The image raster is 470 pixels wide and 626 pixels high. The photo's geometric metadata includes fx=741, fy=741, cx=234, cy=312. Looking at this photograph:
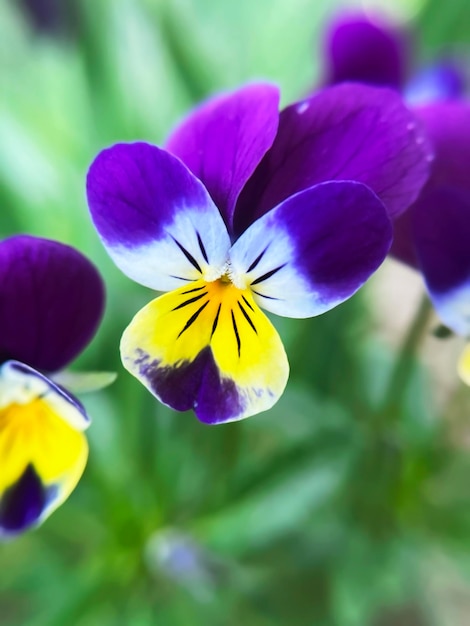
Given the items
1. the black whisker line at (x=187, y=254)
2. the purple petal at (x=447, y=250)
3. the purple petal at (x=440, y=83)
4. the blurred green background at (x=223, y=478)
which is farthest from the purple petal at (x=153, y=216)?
the purple petal at (x=440, y=83)

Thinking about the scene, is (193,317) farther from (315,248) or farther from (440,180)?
(440,180)

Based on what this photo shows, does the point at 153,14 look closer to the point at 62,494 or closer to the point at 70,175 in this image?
the point at 70,175

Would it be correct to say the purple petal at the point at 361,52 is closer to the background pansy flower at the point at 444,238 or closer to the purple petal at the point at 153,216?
the background pansy flower at the point at 444,238

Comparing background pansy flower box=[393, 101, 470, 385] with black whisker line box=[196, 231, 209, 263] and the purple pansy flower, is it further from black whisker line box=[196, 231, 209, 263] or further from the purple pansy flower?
black whisker line box=[196, 231, 209, 263]

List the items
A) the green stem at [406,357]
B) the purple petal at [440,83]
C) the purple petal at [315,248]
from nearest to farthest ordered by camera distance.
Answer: the purple petal at [315,248] → the green stem at [406,357] → the purple petal at [440,83]

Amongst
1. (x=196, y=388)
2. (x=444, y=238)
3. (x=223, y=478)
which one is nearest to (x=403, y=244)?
(x=444, y=238)

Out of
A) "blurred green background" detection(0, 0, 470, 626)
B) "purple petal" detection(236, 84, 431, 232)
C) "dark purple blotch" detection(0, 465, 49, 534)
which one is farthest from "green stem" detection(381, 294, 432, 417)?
"dark purple blotch" detection(0, 465, 49, 534)
